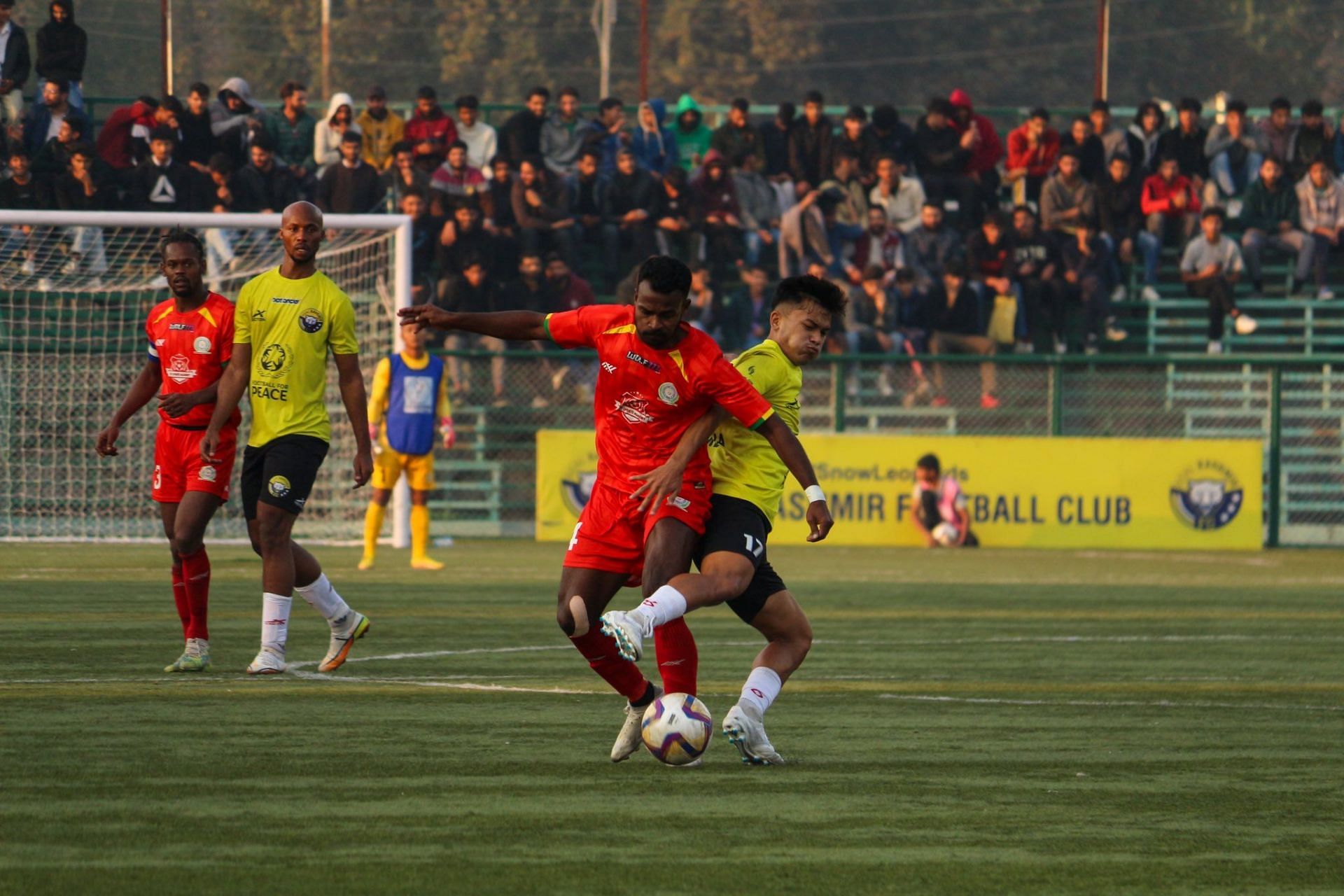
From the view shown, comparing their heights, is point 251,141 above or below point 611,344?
above

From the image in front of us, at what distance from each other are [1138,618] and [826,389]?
9.03m

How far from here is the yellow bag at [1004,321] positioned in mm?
22578

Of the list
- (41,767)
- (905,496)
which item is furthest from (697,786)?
(905,496)

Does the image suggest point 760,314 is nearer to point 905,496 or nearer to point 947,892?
point 905,496

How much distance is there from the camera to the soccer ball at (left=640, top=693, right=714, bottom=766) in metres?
6.60

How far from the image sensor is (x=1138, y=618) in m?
13.2

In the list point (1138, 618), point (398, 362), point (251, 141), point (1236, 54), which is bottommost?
point (1138, 618)

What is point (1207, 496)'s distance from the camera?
2048 cm

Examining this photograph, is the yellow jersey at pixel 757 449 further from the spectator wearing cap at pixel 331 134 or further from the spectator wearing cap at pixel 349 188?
the spectator wearing cap at pixel 331 134

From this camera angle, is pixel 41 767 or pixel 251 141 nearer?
pixel 41 767

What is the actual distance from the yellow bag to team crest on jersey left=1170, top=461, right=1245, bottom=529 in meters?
3.07

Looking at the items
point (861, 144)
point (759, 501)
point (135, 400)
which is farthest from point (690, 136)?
point (759, 501)

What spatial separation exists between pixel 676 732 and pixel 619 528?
774mm

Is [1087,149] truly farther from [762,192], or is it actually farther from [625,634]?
[625,634]
